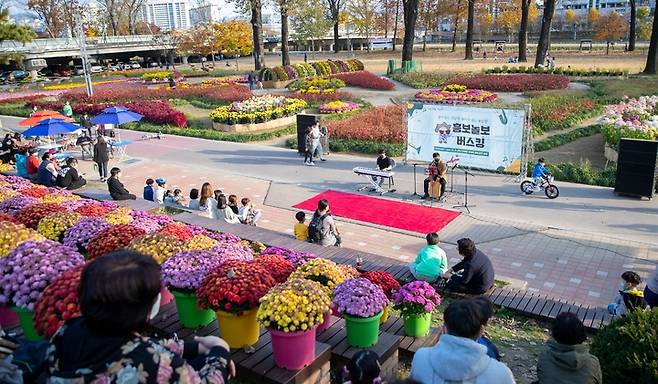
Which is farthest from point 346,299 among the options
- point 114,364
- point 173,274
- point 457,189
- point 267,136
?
point 267,136

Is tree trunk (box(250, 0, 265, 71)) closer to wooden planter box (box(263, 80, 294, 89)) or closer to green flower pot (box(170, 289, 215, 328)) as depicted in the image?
wooden planter box (box(263, 80, 294, 89))

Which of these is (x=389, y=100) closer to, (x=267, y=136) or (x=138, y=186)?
(x=267, y=136)

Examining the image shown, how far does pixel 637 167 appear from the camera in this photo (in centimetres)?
1362

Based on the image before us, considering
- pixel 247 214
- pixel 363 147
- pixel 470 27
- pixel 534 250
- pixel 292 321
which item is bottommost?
pixel 534 250

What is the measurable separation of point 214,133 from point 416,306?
19.8 m

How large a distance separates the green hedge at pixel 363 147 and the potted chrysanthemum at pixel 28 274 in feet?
49.1

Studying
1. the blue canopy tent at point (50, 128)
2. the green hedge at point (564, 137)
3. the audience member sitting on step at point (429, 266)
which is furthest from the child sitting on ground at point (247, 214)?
the green hedge at point (564, 137)

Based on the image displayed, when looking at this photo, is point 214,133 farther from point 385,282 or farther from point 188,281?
point 188,281

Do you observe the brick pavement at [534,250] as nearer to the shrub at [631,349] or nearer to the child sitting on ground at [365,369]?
the shrub at [631,349]

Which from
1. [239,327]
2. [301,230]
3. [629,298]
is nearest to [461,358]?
[239,327]

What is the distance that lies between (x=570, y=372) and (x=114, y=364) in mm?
3257

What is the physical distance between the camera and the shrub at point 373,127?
67.4 feet

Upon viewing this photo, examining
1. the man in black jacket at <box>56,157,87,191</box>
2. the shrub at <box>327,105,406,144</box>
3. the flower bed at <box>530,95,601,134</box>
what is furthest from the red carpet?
the flower bed at <box>530,95,601,134</box>

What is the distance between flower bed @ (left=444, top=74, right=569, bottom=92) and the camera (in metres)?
32.0
